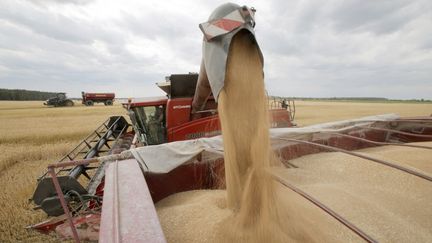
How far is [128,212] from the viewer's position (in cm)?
128

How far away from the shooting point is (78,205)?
2.61 m

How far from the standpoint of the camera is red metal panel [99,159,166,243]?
1085 millimetres

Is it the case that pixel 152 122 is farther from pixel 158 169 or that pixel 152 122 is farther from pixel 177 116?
pixel 158 169

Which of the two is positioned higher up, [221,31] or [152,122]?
[221,31]

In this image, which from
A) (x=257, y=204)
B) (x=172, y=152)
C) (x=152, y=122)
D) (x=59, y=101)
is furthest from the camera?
(x=59, y=101)

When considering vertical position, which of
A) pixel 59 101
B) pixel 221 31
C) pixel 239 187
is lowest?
pixel 59 101

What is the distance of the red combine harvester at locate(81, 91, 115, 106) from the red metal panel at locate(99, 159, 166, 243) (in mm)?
37177

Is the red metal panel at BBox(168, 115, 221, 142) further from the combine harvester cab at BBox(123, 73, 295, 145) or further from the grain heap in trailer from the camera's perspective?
the grain heap in trailer

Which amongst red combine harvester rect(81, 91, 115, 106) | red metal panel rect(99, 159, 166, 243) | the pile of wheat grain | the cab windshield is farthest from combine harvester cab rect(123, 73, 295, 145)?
red combine harvester rect(81, 91, 115, 106)

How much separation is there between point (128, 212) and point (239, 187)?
0.73m

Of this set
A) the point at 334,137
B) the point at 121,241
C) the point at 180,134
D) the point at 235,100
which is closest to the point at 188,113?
the point at 180,134

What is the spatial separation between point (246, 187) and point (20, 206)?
396cm

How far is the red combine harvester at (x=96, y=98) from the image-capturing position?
35819 millimetres

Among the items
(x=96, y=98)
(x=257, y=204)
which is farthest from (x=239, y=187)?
(x=96, y=98)
